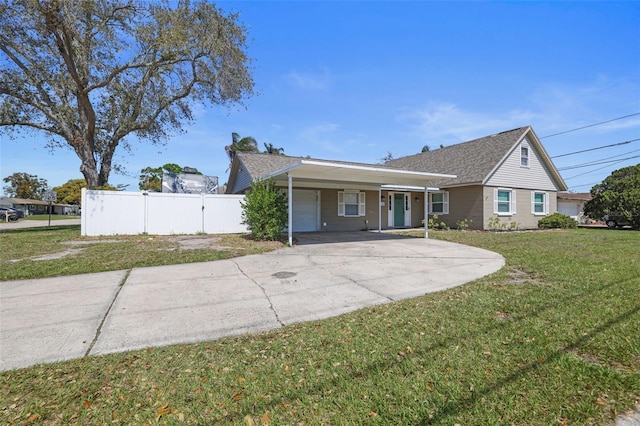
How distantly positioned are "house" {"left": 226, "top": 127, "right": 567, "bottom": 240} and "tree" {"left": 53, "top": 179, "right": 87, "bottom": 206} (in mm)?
53834

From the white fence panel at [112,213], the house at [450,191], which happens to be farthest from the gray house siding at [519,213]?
the white fence panel at [112,213]

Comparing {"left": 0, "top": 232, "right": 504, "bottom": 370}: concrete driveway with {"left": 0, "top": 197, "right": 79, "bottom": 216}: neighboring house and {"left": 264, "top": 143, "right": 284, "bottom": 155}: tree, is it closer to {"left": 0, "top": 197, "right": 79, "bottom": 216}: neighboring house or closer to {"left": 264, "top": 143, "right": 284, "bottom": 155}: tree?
{"left": 264, "top": 143, "right": 284, "bottom": 155}: tree

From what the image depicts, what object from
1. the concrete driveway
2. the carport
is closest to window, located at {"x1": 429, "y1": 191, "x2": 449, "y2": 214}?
the carport

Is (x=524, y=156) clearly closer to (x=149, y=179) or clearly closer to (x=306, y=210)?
(x=306, y=210)

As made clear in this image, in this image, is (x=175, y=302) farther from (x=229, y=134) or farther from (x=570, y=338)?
(x=229, y=134)

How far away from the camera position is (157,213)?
42.9ft

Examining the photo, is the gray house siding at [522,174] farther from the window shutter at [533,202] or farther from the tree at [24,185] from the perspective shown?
the tree at [24,185]

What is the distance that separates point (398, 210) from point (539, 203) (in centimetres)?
911

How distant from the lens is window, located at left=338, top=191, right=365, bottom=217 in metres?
16.4

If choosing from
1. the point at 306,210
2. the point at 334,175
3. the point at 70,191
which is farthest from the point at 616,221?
the point at 70,191

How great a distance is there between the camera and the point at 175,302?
451 cm

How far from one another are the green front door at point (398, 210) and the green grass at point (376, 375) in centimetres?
1445

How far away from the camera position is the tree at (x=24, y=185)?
60312 millimetres

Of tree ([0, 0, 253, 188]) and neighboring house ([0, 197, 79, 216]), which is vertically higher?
tree ([0, 0, 253, 188])
